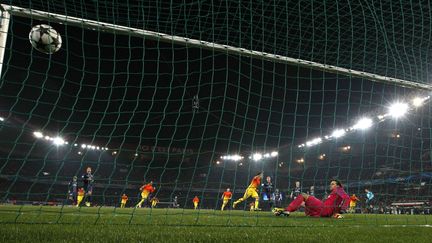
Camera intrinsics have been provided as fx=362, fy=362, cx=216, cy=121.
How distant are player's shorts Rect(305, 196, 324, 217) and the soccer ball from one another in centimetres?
580

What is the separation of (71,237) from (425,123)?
2336 centimetres

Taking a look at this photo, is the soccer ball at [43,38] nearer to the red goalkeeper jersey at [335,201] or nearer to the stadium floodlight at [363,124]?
the red goalkeeper jersey at [335,201]

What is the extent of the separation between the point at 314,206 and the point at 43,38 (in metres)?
6.20

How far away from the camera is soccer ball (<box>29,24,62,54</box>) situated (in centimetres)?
560

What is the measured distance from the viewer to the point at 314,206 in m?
7.90

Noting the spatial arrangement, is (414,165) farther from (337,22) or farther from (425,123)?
(337,22)

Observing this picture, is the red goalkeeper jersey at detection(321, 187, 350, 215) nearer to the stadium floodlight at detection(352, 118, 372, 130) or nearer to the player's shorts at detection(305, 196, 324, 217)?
the player's shorts at detection(305, 196, 324, 217)

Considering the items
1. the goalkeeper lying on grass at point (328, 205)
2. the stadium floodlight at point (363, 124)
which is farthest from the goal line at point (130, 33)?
the stadium floodlight at point (363, 124)

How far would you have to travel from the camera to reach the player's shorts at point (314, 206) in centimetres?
786

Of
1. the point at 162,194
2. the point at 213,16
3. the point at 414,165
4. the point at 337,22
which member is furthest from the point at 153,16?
the point at 162,194

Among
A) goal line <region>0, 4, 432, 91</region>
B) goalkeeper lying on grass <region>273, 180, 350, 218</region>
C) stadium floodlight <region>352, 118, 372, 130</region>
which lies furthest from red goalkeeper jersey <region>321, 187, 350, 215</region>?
goal line <region>0, 4, 432, 91</region>

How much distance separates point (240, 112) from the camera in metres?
26.2

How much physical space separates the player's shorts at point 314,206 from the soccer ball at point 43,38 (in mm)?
5796

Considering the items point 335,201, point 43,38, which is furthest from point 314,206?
point 43,38
